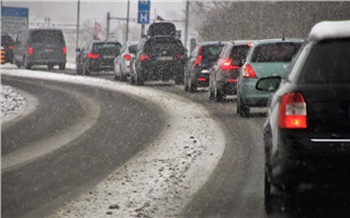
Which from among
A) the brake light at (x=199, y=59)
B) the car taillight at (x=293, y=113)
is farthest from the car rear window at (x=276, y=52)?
the car taillight at (x=293, y=113)

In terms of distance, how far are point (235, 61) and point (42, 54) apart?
30.6 m

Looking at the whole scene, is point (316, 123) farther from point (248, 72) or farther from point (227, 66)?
point (227, 66)

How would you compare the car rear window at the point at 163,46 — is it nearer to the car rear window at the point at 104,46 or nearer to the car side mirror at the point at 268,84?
the car rear window at the point at 104,46

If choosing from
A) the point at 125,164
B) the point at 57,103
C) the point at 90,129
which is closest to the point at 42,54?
the point at 57,103

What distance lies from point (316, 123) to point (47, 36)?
44.9 m

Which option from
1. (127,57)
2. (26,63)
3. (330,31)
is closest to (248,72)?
(330,31)

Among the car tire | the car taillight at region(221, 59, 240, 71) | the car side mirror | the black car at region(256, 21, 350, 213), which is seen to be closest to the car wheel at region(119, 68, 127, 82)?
the car taillight at region(221, 59, 240, 71)

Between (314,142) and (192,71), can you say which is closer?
(314,142)

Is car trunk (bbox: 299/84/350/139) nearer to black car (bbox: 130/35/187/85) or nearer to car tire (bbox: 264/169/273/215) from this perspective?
car tire (bbox: 264/169/273/215)

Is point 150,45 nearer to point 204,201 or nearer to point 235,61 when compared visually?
point 235,61

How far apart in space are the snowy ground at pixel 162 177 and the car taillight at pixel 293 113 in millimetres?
1335

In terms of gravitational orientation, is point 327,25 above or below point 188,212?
above

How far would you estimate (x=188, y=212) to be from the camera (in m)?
8.20

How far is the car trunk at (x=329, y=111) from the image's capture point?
7.21m
